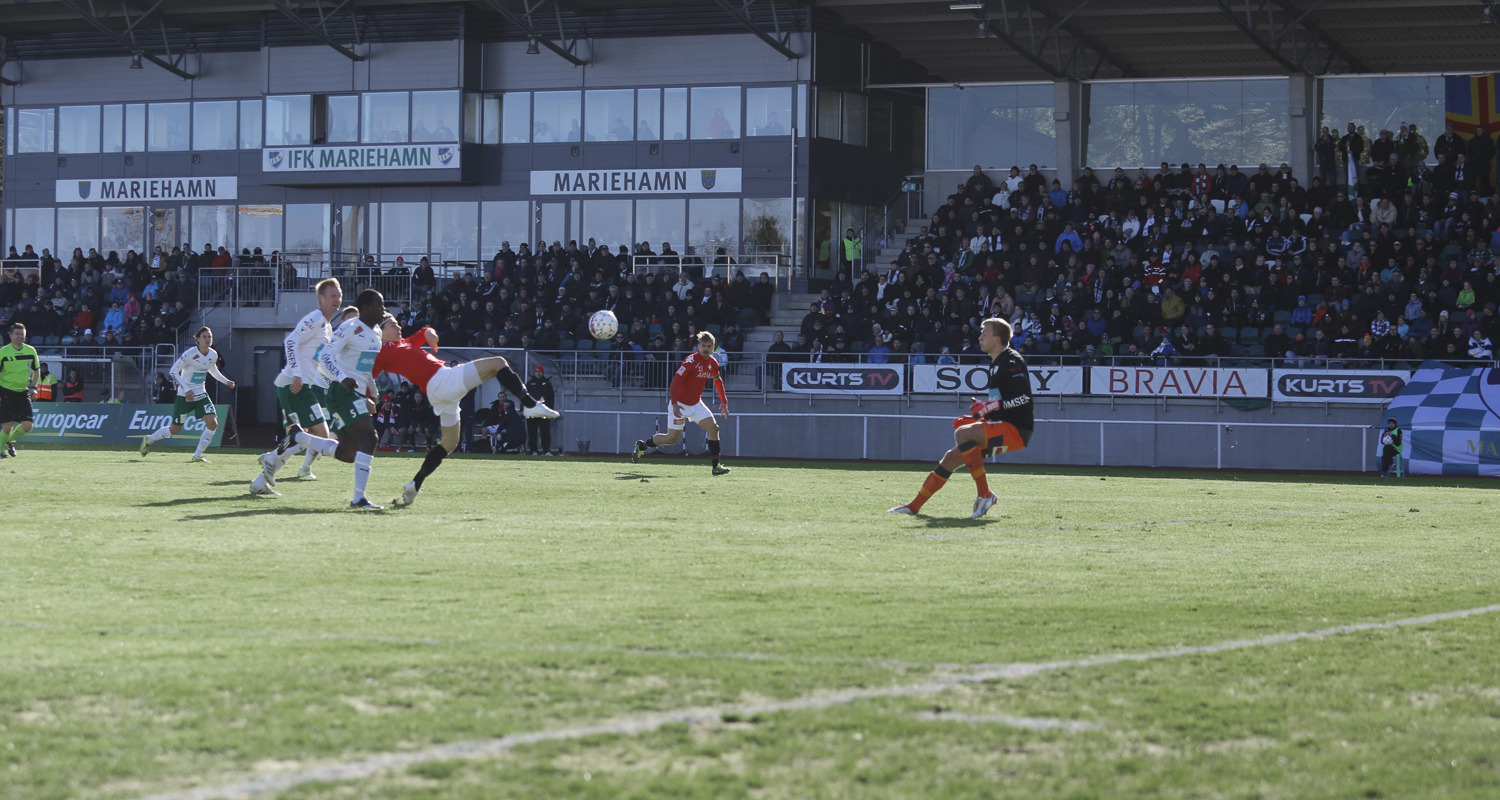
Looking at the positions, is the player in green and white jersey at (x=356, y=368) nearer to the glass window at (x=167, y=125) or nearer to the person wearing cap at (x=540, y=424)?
the person wearing cap at (x=540, y=424)

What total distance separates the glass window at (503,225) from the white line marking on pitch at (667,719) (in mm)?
40783

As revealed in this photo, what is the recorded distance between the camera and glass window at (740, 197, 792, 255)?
4444 centimetres

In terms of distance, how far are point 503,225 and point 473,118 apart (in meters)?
3.28

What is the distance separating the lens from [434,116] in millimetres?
46719

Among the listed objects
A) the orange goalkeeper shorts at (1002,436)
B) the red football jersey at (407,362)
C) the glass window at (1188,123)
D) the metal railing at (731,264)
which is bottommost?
the orange goalkeeper shorts at (1002,436)

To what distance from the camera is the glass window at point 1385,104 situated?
3969 cm

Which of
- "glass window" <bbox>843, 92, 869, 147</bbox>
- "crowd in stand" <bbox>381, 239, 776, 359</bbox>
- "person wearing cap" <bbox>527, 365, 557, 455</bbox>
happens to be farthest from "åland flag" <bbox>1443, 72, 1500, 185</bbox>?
"person wearing cap" <bbox>527, 365, 557, 455</bbox>

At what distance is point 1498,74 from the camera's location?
38656 mm

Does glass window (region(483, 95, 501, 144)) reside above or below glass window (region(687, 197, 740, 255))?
above

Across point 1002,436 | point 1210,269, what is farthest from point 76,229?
point 1002,436

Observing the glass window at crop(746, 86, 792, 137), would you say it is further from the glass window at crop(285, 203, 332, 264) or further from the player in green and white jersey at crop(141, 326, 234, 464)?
the player in green and white jersey at crop(141, 326, 234, 464)

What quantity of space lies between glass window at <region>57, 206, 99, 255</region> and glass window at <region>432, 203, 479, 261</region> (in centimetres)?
1227

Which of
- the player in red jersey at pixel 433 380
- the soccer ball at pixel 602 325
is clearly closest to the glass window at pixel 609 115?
the soccer ball at pixel 602 325

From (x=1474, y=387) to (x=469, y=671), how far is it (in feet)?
86.0
